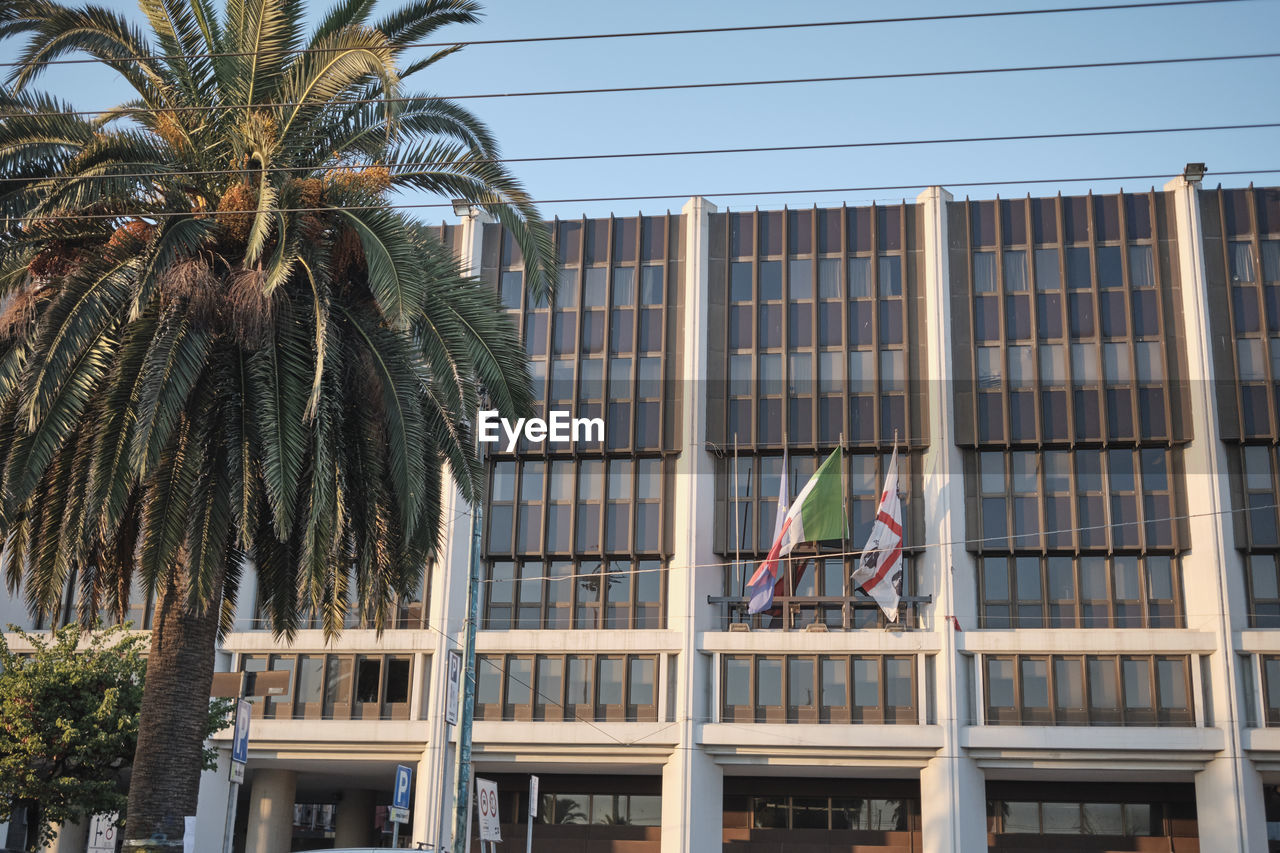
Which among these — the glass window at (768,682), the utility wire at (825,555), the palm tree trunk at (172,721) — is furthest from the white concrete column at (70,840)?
the palm tree trunk at (172,721)

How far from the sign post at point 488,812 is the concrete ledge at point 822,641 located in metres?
20.4

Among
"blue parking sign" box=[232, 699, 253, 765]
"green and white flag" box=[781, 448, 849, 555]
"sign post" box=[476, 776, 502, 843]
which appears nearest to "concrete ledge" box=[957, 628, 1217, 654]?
"green and white flag" box=[781, 448, 849, 555]

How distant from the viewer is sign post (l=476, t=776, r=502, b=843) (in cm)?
2238

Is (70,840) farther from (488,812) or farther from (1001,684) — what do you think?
(1001,684)

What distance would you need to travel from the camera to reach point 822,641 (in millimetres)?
42625

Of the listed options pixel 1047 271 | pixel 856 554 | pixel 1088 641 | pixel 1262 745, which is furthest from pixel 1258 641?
pixel 1047 271

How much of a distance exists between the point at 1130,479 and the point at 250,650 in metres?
30.2

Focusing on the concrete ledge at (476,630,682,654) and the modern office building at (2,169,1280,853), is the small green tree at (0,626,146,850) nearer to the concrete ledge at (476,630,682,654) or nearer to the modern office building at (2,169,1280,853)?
the modern office building at (2,169,1280,853)

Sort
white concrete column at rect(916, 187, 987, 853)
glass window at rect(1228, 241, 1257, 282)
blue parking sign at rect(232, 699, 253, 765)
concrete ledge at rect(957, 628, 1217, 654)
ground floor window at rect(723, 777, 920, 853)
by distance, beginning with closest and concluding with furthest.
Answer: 1. blue parking sign at rect(232, 699, 253, 765)
2. white concrete column at rect(916, 187, 987, 853)
3. concrete ledge at rect(957, 628, 1217, 654)
4. glass window at rect(1228, 241, 1257, 282)
5. ground floor window at rect(723, 777, 920, 853)

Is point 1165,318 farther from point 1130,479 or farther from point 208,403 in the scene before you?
point 208,403

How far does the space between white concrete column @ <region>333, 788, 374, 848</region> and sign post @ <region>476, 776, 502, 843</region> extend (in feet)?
106

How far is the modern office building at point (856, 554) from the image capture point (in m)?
41.6

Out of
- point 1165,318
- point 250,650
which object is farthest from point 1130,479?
point 250,650

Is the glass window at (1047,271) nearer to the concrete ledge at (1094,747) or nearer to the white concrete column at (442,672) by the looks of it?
the concrete ledge at (1094,747)
